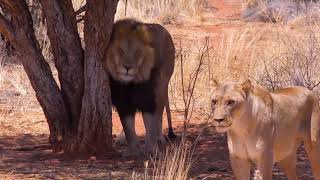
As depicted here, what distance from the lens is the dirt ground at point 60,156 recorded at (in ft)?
20.8

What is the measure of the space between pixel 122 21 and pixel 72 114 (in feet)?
3.29

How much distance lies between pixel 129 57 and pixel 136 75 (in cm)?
18

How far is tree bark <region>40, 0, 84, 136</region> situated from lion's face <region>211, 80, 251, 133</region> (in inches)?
102

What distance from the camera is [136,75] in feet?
23.8

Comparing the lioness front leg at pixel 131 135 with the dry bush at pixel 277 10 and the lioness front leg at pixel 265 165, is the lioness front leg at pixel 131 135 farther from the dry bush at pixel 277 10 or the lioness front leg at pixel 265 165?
the dry bush at pixel 277 10

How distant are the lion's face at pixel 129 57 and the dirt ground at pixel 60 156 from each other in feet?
2.44

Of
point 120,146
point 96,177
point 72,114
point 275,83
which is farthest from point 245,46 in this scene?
point 96,177

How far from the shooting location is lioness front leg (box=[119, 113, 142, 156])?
734cm

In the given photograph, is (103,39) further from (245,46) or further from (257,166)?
(245,46)

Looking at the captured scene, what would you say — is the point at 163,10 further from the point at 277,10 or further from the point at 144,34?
the point at 144,34

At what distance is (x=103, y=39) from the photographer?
6953mm

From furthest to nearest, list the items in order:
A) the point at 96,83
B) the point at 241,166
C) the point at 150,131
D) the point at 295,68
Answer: the point at 295,68 → the point at 150,131 → the point at 96,83 → the point at 241,166

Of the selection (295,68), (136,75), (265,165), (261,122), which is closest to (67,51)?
(136,75)

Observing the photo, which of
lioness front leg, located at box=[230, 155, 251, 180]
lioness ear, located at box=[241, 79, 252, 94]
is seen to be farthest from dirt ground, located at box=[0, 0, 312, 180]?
lioness ear, located at box=[241, 79, 252, 94]
